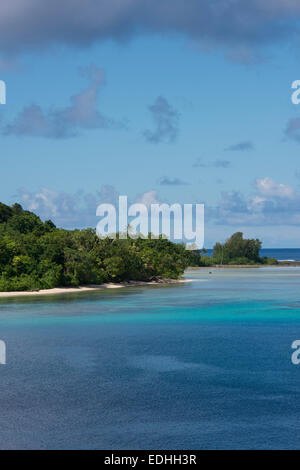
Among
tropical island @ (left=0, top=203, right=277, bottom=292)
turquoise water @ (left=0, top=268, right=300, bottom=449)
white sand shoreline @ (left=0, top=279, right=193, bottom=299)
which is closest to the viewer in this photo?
turquoise water @ (left=0, top=268, right=300, bottom=449)

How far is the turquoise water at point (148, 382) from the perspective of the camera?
51.0 feet

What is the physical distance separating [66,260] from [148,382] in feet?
163

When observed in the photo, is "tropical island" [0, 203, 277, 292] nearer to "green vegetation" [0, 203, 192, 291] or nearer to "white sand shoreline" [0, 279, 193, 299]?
"green vegetation" [0, 203, 192, 291]

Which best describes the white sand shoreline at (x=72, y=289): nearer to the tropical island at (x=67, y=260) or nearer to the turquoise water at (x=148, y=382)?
the tropical island at (x=67, y=260)

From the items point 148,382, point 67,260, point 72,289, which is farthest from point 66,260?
point 148,382

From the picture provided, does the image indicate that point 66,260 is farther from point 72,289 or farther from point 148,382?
point 148,382

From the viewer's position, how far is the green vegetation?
65625 mm

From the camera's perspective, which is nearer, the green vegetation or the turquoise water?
the turquoise water

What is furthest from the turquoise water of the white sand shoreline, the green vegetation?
the green vegetation

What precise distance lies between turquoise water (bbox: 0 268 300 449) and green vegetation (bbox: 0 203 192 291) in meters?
23.3

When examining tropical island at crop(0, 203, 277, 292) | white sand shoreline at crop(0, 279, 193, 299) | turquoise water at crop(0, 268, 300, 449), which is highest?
tropical island at crop(0, 203, 277, 292)
